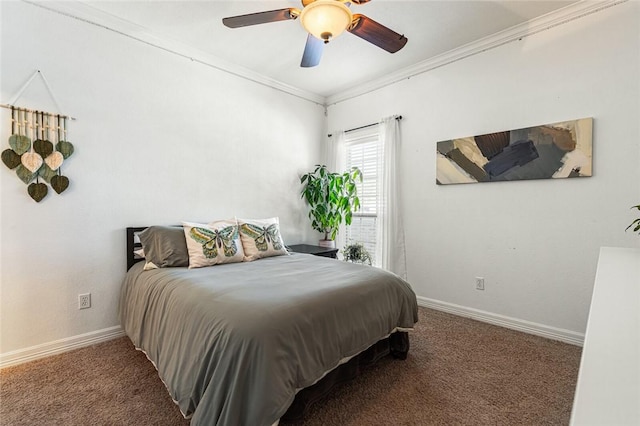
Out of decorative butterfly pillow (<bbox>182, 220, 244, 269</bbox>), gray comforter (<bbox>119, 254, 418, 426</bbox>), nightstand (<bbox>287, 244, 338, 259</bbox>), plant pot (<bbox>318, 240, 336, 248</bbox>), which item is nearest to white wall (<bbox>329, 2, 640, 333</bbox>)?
nightstand (<bbox>287, 244, 338, 259</bbox>)

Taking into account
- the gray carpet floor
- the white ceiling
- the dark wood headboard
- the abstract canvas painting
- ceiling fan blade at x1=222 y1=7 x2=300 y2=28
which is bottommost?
the gray carpet floor

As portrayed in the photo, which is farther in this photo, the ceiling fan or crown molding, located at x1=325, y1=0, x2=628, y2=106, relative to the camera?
crown molding, located at x1=325, y1=0, x2=628, y2=106

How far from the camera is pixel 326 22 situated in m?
1.73

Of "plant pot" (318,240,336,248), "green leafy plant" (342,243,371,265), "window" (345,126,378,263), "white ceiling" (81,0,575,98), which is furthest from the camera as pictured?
"plant pot" (318,240,336,248)

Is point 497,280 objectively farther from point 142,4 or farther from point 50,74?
point 50,74

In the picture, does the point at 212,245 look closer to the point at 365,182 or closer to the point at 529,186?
the point at 365,182

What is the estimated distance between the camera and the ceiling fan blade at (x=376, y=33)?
1894 millimetres

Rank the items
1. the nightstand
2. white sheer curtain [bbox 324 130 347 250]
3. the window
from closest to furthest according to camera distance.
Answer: the nightstand → the window → white sheer curtain [bbox 324 130 347 250]

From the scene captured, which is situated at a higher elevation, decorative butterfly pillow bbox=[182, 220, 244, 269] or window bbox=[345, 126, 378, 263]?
window bbox=[345, 126, 378, 263]

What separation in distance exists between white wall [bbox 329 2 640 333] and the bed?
1190mm

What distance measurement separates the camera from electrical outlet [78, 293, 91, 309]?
246 cm

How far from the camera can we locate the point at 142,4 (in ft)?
7.89

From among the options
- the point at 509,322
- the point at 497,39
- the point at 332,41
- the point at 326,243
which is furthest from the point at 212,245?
the point at 497,39

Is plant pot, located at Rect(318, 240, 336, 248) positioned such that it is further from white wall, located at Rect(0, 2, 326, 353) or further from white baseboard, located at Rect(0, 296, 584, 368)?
white baseboard, located at Rect(0, 296, 584, 368)
